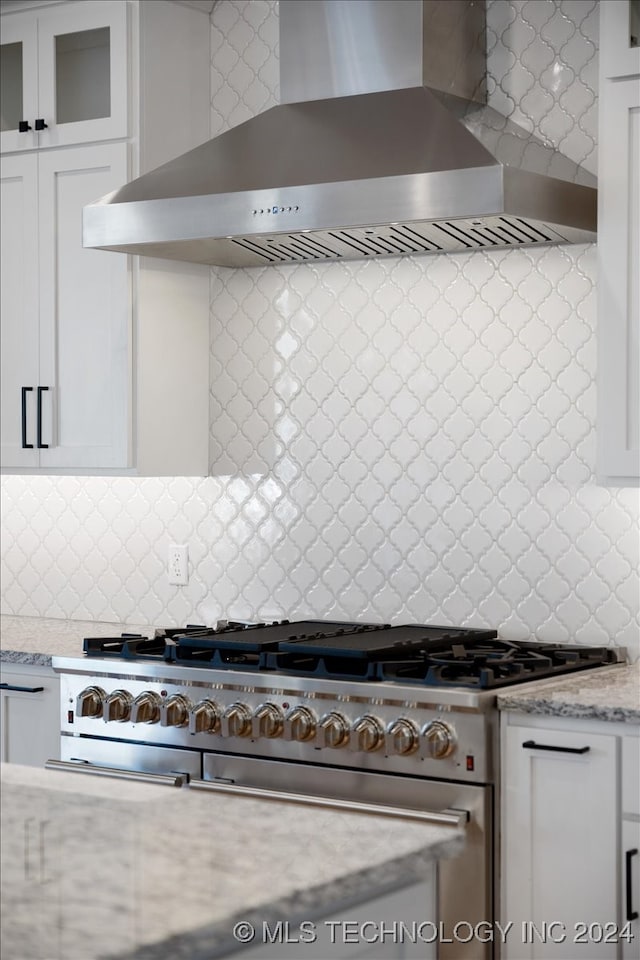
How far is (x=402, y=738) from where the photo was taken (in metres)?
2.68

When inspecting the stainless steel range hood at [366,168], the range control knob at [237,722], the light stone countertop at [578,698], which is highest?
the stainless steel range hood at [366,168]

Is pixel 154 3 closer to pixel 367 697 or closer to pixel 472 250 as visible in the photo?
pixel 472 250

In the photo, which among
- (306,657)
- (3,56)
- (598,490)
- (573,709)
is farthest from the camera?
(3,56)

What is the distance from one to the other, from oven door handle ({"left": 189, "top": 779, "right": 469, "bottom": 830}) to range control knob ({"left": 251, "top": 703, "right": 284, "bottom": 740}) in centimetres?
13

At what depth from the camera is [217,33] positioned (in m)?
3.82

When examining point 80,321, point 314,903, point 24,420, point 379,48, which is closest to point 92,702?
point 24,420

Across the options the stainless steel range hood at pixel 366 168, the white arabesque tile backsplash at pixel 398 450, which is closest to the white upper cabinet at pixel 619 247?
the stainless steel range hood at pixel 366 168

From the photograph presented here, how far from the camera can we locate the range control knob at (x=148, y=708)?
3.03 meters

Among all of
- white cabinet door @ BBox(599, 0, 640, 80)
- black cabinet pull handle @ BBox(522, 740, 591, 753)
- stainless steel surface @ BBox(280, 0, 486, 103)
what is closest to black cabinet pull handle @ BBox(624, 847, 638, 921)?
black cabinet pull handle @ BBox(522, 740, 591, 753)

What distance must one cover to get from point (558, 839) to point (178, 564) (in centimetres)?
164

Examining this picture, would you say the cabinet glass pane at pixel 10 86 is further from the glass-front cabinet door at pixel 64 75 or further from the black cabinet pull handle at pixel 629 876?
the black cabinet pull handle at pixel 629 876

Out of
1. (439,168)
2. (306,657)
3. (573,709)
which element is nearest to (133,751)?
(306,657)

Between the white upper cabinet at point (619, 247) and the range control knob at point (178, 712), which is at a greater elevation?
the white upper cabinet at point (619, 247)

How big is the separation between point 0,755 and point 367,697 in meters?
1.22
